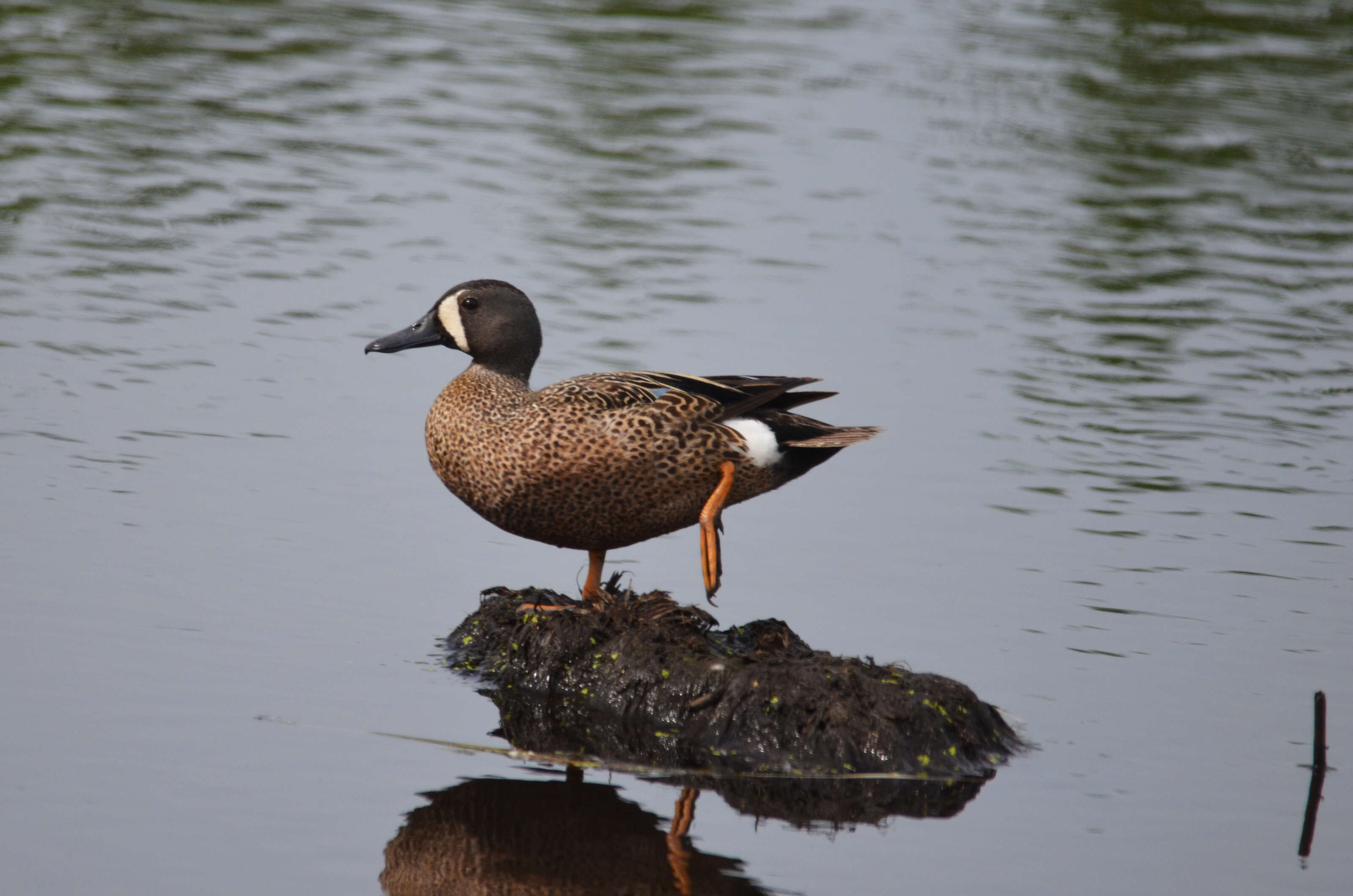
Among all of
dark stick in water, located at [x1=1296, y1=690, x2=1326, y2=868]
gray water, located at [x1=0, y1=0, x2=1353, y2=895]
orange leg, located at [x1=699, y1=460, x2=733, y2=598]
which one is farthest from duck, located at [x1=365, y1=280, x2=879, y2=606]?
dark stick in water, located at [x1=1296, y1=690, x2=1326, y2=868]

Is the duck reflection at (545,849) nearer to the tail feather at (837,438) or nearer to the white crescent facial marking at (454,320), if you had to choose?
the tail feather at (837,438)

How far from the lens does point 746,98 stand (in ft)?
51.1

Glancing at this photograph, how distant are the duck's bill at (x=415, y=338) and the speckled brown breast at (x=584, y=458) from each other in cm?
39

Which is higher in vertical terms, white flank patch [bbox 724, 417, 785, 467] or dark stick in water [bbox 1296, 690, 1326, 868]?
white flank patch [bbox 724, 417, 785, 467]

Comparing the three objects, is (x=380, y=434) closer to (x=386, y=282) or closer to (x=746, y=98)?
(x=386, y=282)

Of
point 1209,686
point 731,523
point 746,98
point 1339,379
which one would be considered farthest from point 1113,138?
point 1209,686

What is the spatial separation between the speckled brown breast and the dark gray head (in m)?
0.22

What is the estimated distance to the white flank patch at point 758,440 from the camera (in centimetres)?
666

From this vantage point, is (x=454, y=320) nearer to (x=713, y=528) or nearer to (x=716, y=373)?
(x=713, y=528)

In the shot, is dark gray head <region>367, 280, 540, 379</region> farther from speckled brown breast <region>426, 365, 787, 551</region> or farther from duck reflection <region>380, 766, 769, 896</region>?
duck reflection <region>380, 766, 769, 896</region>

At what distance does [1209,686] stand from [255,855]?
352cm

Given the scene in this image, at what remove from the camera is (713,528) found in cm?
659

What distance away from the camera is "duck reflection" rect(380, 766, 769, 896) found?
4.85 m

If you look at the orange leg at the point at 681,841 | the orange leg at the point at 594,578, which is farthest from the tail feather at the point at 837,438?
the orange leg at the point at 681,841
